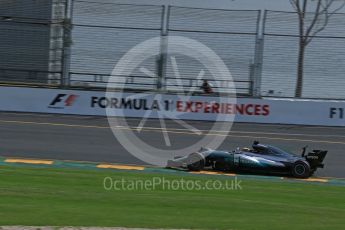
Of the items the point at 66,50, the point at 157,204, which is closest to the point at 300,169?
the point at 157,204

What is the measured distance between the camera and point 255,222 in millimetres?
8984

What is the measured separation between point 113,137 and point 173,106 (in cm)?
542

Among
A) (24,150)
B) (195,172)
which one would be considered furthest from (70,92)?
(195,172)

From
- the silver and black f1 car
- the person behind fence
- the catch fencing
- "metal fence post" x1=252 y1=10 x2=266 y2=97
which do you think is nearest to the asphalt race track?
the silver and black f1 car

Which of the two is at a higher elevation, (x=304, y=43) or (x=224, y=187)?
(x=304, y=43)

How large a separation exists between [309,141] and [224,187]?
9485 mm

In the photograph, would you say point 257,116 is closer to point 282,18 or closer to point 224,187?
point 282,18

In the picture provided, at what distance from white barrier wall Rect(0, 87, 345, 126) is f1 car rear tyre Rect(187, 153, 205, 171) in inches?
396

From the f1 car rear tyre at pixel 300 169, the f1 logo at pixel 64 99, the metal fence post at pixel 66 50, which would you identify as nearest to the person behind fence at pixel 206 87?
the f1 logo at pixel 64 99

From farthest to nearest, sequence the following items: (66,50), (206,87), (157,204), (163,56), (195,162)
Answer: (66,50) → (163,56) → (206,87) → (195,162) → (157,204)

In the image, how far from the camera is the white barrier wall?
25750 millimetres

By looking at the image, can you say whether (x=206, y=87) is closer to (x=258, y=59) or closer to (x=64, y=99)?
(x=258, y=59)

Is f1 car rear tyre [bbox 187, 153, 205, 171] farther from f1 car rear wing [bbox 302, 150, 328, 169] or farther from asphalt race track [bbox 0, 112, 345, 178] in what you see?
f1 car rear wing [bbox 302, 150, 328, 169]

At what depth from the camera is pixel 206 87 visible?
26.7 m
